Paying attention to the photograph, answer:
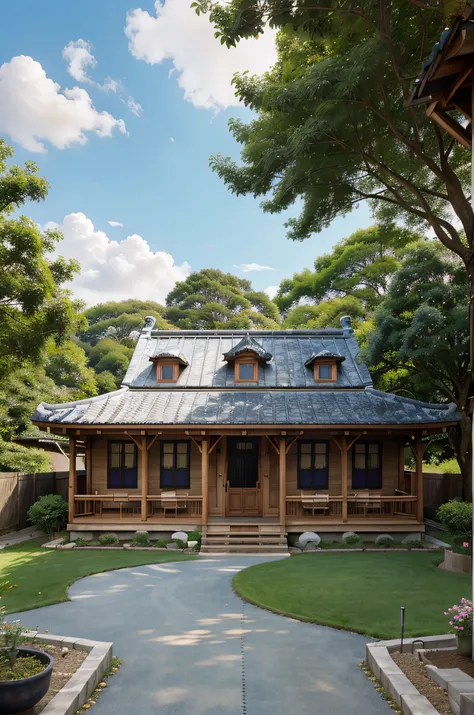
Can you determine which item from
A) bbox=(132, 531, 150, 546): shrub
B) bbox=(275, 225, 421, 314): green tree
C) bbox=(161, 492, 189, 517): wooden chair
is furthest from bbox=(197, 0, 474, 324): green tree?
bbox=(275, 225, 421, 314): green tree

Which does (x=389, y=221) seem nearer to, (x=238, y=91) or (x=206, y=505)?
(x=238, y=91)

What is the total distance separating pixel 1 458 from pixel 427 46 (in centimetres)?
1905

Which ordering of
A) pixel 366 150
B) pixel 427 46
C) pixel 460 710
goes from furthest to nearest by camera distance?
pixel 366 150
pixel 427 46
pixel 460 710

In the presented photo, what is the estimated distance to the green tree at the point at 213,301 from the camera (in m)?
55.4

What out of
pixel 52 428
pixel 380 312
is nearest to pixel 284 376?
pixel 380 312

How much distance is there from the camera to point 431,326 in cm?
1708

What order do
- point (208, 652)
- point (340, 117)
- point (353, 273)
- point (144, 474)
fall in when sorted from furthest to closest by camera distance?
point (353, 273), point (144, 474), point (340, 117), point (208, 652)

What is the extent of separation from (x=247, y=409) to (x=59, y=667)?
11412 mm

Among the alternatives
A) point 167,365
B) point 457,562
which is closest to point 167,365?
point 167,365

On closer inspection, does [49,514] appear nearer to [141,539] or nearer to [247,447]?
[141,539]

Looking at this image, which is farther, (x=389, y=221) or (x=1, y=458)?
(x=1, y=458)

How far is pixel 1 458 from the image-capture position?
20016mm

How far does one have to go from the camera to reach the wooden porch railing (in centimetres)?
1655

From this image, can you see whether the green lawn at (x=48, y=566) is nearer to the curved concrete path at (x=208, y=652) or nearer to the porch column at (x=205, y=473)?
the curved concrete path at (x=208, y=652)
